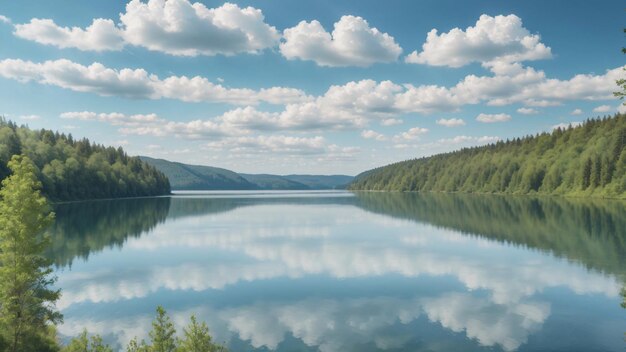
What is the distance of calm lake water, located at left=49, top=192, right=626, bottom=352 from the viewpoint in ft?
91.7

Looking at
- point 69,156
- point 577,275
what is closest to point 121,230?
point 577,275

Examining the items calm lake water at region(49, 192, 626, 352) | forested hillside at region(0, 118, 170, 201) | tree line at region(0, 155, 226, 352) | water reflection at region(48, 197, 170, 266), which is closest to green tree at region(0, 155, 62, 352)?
tree line at region(0, 155, 226, 352)

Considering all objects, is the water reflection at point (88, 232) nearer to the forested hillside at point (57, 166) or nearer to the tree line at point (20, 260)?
the tree line at point (20, 260)

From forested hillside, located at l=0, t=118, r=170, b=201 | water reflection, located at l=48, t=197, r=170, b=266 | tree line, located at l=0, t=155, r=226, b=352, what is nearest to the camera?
tree line, located at l=0, t=155, r=226, b=352

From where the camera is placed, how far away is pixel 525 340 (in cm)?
2673

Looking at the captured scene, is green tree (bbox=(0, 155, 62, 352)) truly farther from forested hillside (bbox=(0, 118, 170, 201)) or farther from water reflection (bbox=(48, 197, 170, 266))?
forested hillside (bbox=(0, 118, 170, 201))

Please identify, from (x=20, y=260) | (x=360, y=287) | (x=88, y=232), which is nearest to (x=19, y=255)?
(x=20, y=260)

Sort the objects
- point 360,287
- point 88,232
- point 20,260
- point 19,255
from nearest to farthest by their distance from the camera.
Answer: point 20,260 → point 19,255 → point 360,287 → point 88,232

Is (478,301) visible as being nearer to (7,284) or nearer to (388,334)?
(388,334)

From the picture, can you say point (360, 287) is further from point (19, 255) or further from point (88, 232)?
point (88, 232)

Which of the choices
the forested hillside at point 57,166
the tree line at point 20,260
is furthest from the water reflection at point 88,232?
the forested hillside at point 57,166

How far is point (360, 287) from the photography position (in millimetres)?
40938

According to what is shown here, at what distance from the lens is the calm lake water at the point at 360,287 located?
27938mm

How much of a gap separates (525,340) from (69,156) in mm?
191634
